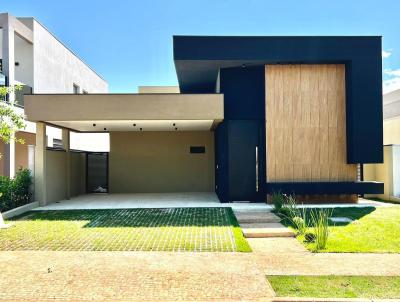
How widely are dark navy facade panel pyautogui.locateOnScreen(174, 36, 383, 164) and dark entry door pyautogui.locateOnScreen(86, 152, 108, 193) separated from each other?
6912 mm

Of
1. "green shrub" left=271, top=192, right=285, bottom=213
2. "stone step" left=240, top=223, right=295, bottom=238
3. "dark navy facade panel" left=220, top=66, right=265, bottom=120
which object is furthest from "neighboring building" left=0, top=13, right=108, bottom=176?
"stone step" left=240, top=223, right=295, bottom=238

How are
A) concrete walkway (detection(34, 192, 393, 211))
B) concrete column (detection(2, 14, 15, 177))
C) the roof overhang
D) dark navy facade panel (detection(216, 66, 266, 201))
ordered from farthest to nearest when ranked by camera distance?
concrete column (detection(2, 14, 15, 177))
dark navy facade panel (detection(216, 66, 266, 201))
concrete walkway (detection(34, 192, 393, 211))
the roof overhang

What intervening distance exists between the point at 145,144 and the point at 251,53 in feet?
22.9

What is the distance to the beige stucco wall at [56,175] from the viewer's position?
11.6 meters

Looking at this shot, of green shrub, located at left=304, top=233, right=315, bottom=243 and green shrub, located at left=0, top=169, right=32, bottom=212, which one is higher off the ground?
green shrub, located at left=0, top=169, right=32, bottom=212

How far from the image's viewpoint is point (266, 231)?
24.5 ft

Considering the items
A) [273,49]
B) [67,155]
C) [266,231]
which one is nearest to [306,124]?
[273,49]

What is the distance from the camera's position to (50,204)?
38.7ft

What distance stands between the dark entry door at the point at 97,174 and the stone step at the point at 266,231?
9548 millimetres

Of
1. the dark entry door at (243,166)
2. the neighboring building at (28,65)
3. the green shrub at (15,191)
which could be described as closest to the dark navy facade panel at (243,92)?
the dark entry door at (243,166)

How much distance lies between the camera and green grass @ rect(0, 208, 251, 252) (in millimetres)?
6523

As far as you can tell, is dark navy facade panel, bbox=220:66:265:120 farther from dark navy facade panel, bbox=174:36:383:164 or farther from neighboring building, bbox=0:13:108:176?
neighboring building, bbox=0:13:108:176

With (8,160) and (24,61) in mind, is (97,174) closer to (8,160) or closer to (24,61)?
(8,160)

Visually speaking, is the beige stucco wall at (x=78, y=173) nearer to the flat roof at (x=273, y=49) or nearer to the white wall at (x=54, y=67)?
the white wall at (x=54, y=67)
